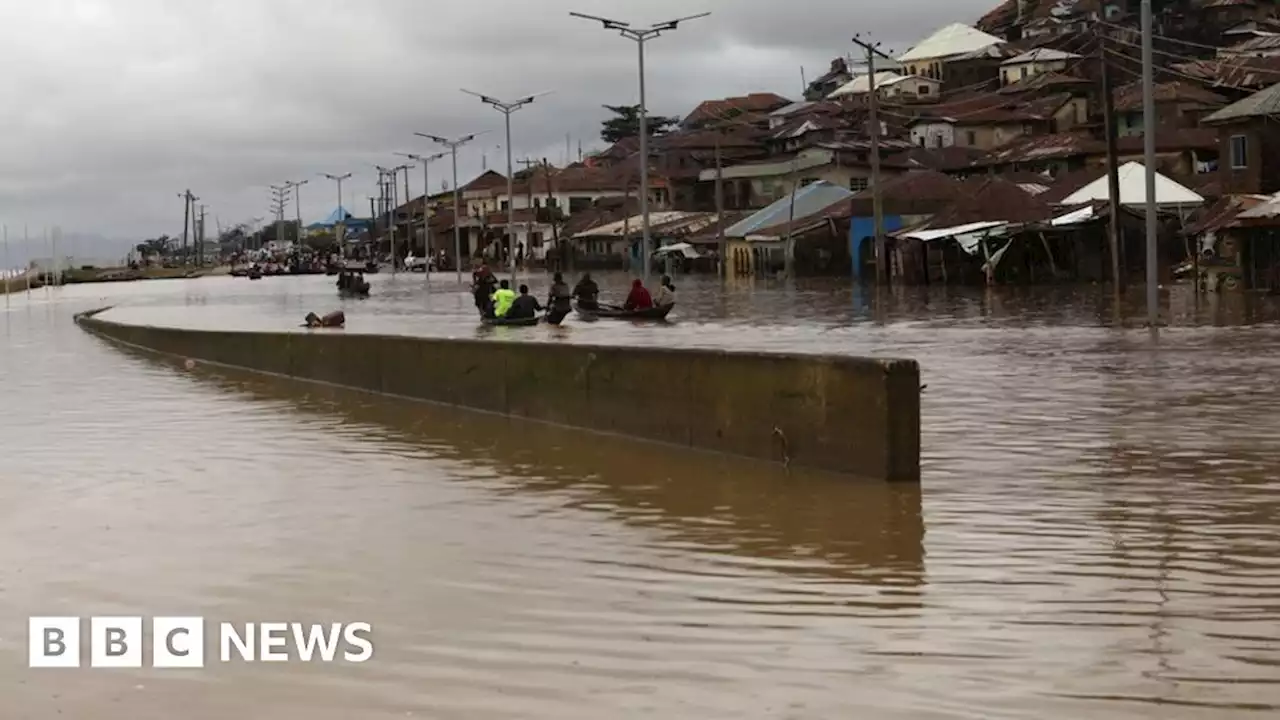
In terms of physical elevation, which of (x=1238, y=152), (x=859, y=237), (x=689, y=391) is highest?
(x=1238, y=152)

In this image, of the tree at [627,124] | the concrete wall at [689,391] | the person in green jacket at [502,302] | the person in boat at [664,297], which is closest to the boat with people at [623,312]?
the person in boat at [664,297]

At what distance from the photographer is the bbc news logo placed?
23.2ft

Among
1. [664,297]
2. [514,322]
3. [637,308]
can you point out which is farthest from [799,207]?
[514,322]

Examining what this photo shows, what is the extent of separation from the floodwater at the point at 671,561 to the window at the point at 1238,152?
1279 inches

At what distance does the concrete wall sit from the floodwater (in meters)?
0.30

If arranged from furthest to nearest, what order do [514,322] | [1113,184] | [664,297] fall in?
[1113,184] < [664,297] < [514,322]

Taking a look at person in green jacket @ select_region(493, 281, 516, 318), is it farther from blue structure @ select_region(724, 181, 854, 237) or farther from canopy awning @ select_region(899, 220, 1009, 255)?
blue structure @ select_region(724, 181, 854, 237)

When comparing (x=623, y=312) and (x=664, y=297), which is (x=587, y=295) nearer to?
(x=623, y=312)

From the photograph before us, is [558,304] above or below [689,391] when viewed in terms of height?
above

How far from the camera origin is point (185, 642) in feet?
24.2

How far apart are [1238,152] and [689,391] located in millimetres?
40081

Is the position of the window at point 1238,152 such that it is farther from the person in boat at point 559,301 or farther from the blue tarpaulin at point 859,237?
the person in boat at point 559,301

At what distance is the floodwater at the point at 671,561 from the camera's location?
634cm

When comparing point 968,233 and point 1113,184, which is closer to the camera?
point 1113,184
